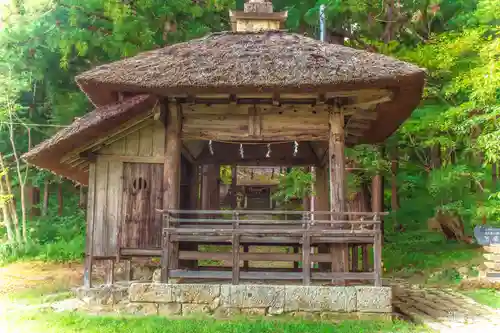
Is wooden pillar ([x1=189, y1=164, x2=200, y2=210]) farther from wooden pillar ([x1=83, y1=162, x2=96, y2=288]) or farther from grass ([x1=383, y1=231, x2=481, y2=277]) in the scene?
grass ([x1=383, y1=231, x2=481, y2=277])

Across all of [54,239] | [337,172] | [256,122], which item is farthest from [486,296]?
[54,239]

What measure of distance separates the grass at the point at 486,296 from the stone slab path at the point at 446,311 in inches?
8.6

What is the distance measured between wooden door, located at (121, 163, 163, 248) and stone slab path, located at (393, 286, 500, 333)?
5492mm

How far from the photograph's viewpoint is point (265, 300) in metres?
8.47

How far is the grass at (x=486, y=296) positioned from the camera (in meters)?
10.4

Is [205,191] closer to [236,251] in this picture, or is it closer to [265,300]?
[236,251]

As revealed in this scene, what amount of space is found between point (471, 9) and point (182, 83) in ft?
45.3

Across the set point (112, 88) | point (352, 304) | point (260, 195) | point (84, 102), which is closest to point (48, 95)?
point (84, 102)

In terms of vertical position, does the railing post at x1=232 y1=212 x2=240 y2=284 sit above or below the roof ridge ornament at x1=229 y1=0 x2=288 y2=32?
below

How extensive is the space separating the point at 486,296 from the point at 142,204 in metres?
8.56

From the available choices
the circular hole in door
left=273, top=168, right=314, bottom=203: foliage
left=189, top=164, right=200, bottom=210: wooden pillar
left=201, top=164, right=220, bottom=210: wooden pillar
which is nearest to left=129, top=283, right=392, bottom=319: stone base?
the circular hole in door

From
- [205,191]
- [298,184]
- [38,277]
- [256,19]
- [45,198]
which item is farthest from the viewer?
[45,198]

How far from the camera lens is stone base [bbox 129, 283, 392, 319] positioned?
27.5 feet

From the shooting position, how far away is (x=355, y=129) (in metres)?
12.0
